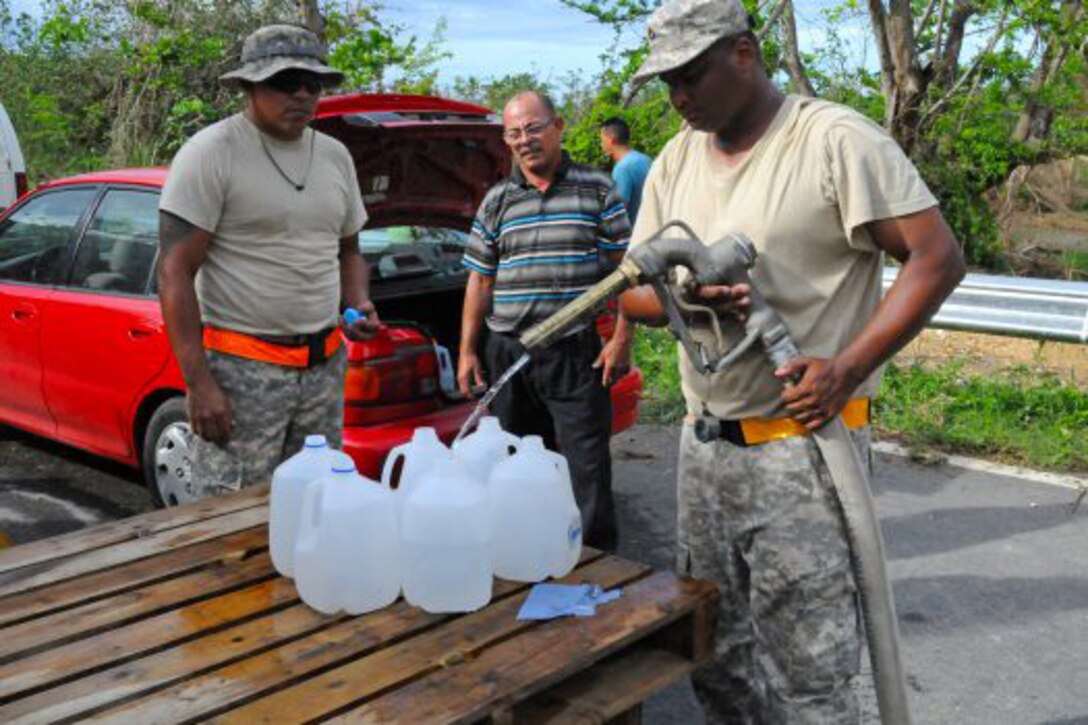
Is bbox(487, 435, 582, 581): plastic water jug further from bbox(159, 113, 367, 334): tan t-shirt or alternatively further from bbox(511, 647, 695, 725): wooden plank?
bbox(159, 113, 367, 334): tan t-shirt

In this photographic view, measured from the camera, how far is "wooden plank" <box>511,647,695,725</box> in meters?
1.87

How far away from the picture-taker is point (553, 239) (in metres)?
3.82

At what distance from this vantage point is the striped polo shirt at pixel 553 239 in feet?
12.5

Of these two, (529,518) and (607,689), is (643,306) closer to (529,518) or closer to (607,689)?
(529,518)

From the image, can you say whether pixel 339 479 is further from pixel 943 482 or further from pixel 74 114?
pixel 74 114

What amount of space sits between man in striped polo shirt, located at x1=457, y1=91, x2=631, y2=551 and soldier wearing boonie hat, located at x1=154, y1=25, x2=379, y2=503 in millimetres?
727

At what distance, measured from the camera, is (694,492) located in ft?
7.99

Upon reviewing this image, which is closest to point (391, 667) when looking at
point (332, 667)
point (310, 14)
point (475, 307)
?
point (332, 667)

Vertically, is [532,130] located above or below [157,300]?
above

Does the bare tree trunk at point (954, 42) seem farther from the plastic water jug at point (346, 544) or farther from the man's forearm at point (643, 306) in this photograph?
the plastic water jug at point (346, 544)

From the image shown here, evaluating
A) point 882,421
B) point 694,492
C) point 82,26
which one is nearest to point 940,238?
point 694,492

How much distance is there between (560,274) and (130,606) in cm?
212

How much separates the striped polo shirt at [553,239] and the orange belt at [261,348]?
85 centimetres

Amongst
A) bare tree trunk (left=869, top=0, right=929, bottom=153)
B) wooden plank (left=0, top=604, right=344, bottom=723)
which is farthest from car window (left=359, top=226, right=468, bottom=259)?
bare tree trunk (left=869, top=0, right=929, bottom=153)
